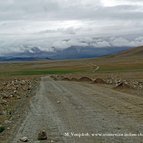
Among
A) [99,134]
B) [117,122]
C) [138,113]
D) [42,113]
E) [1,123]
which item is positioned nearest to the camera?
[99,134]

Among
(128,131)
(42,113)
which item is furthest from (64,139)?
(42,113)

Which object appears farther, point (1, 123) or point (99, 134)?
point (1, 123)

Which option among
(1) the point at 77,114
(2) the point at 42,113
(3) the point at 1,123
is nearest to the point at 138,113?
(1) the point at 77,114

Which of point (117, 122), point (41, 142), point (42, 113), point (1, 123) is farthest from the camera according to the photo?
point (42, 113)

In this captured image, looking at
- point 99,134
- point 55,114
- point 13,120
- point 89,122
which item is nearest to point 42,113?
point 55,114

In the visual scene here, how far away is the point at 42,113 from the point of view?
2162 cm

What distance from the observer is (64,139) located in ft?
43.9

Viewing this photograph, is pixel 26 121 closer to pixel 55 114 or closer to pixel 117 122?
pixel 55 114

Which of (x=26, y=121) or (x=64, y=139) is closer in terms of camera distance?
(x=64, y=139)

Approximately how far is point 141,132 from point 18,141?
166 inches

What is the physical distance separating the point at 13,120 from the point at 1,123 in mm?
1089

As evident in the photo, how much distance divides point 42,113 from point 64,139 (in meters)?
8.34

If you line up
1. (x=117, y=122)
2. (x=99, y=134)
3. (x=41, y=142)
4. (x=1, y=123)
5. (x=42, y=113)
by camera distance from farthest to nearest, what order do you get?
(x=42, y=113), (x=1, y=123), (x=117, y=122), (x=99, y=134), (x=41, y=142)

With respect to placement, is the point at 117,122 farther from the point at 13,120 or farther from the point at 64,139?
the point at 13,120
